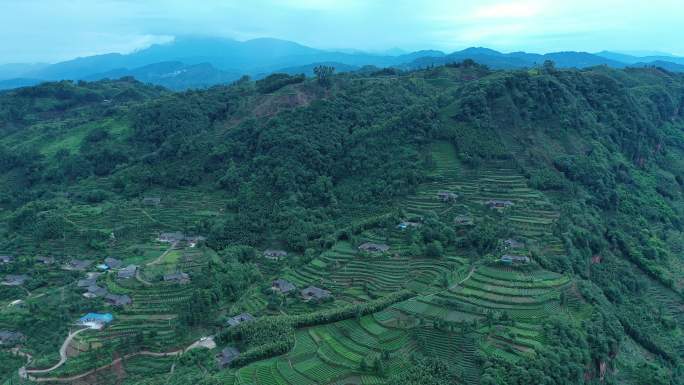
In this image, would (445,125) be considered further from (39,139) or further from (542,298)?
(39,139)

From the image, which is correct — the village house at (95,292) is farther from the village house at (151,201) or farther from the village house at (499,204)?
the village house at (499,204)

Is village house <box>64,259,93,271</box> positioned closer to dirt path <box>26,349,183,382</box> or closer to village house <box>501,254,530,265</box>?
dirt path <box>26,349,183,382</box>

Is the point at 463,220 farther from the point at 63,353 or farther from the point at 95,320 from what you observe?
the point at 63,353

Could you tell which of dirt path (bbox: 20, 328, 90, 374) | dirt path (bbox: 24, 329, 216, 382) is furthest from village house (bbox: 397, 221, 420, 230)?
dirt path (bbox: 20, 328, 90, 374)

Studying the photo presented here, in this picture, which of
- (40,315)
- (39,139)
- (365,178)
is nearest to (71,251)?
(40,315)

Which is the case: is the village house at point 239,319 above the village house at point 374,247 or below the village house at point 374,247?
below

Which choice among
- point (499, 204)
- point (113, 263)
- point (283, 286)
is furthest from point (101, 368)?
point (499, 204)

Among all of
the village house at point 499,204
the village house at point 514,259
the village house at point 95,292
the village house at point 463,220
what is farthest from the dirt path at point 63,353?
the village house at point 499,204
